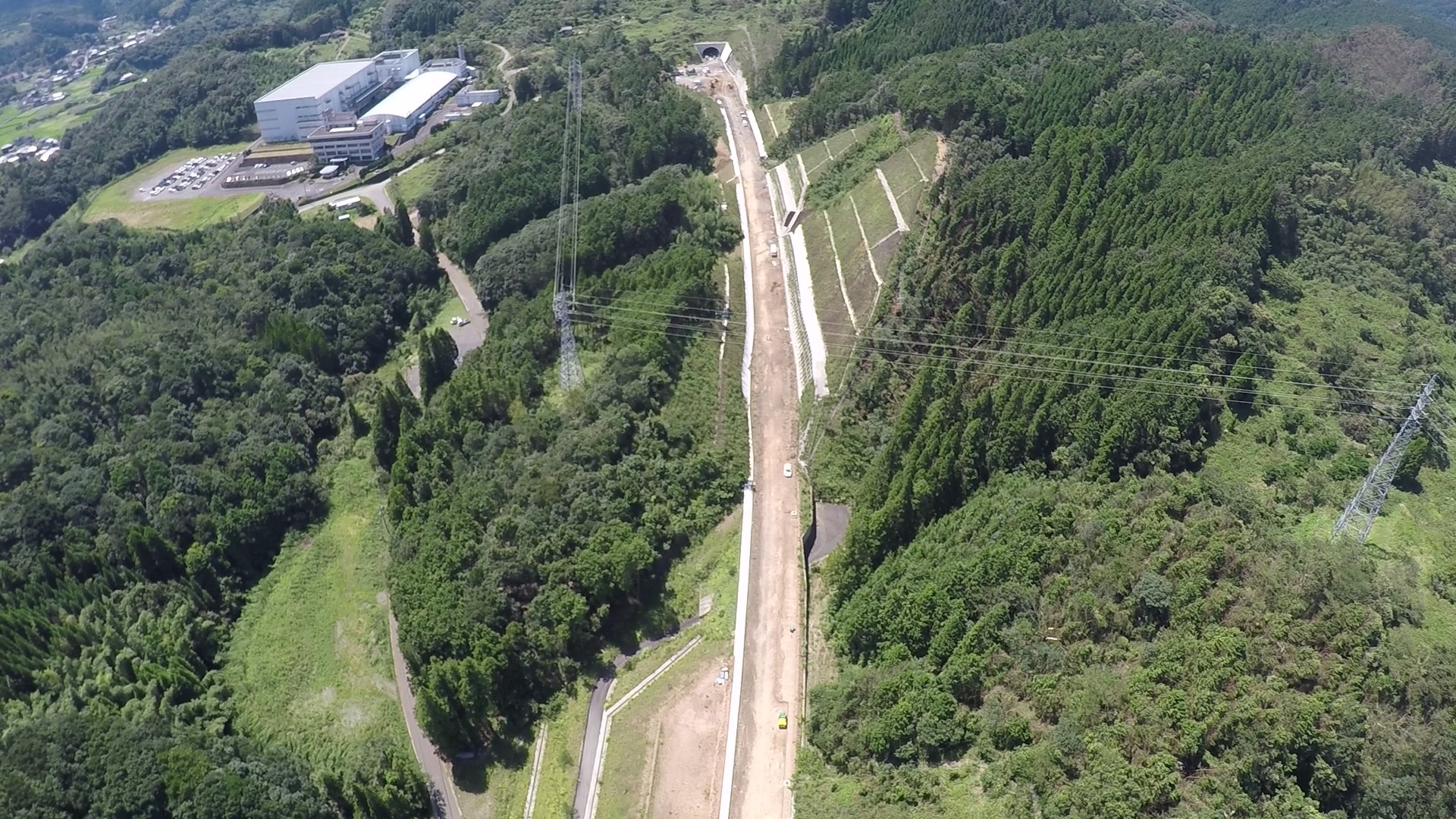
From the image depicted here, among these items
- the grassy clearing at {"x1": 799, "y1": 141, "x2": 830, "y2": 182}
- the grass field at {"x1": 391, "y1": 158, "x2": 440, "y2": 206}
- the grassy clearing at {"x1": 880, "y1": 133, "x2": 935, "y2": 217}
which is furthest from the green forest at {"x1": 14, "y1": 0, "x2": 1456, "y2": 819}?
the grass field at {"x1": 391, "y1": 158, "x2": 440, "y2": 206}

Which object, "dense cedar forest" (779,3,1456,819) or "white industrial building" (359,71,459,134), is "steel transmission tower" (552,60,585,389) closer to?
"dense cedar forest" (779,3,1456,819)

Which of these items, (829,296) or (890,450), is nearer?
(890,450)

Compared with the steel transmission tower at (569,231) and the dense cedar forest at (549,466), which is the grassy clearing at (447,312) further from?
the steel transmission tower at (569,231)

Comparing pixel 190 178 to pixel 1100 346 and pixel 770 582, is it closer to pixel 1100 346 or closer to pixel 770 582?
pixel 770 582

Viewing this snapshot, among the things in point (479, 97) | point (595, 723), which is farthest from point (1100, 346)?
point (479, 97)

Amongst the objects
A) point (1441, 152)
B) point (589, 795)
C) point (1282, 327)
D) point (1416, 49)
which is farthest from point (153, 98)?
point (1416, 49)

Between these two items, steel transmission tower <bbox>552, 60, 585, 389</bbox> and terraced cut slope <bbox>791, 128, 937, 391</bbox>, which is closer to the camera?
terraced cut slope <bbox>791, 128, 937, 391</bbox>
